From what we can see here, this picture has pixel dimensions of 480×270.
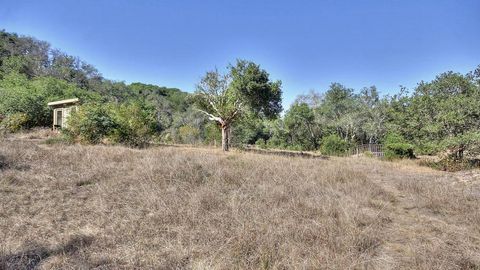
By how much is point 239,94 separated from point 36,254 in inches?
Answer: 524

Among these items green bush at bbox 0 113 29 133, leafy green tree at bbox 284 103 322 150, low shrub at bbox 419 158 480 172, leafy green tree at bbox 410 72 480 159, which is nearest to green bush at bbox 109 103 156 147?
green bush at bbox 0 113 29 133

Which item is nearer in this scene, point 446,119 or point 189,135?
point 446,119

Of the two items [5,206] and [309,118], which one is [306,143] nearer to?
[309,118]

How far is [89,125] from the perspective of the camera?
11820mm

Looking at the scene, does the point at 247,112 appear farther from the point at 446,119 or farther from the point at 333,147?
the point at 446,119

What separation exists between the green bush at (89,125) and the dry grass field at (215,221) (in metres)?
5.49

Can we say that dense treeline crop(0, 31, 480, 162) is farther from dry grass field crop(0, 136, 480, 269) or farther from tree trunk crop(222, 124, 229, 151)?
dry grass field crop(0, 136, 480, 269)

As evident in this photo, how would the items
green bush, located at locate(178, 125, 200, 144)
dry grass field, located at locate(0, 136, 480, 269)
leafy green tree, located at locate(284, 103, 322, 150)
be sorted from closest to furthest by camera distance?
dry grass field, located at locate(0, 136, 480, 269) < green bush, located at locate(178, 125, 200, 144) < leafy green tree, located at locate(284, 103, 322, 150)

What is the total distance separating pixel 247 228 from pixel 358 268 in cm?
114

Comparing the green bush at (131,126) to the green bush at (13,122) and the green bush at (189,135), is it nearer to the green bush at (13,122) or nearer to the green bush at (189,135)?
the green bush at (13,122)

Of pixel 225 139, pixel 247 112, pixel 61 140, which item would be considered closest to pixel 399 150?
pixel 247 112

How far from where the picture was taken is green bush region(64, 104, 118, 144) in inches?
463

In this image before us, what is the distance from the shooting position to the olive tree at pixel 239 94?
15.2 m

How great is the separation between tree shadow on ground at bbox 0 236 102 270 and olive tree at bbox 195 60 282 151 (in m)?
12.6
